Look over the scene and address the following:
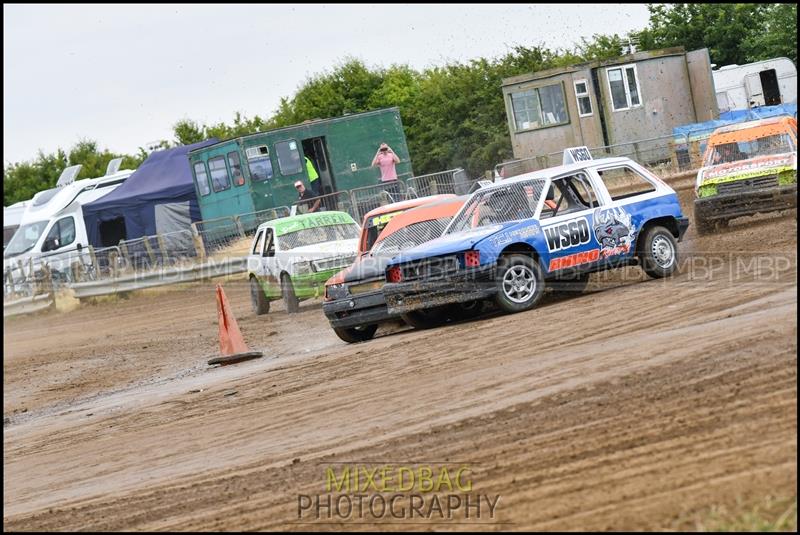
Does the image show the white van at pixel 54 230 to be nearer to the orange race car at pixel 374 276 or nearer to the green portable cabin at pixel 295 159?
the green portable cabin at pixel 295 159

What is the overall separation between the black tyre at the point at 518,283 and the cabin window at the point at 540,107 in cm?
2075

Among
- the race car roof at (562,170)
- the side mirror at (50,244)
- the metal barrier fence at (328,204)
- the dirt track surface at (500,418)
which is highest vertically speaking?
the side mirror at (50,244)

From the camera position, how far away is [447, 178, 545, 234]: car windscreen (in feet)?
48.4

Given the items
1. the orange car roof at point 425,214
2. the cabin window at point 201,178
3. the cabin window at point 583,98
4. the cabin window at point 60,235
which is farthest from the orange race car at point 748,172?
the cabin window at point 60,235

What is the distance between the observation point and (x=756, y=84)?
123 ft

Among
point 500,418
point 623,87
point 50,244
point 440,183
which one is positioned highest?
point 623,87

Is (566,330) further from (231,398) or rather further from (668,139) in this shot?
(668,139)

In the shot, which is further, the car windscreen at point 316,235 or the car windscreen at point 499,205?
the car windscreen at point 316,235

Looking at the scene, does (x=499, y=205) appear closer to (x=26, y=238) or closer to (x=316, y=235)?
(x=316, y=235)

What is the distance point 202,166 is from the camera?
35.5 m

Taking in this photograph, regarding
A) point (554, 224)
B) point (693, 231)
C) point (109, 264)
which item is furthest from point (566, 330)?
point (109, 264)

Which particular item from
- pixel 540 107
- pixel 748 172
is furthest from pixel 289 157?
pixel 748 172

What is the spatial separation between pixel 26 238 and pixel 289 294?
2069 centimetres

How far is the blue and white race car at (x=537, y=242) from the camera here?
46.5ft
